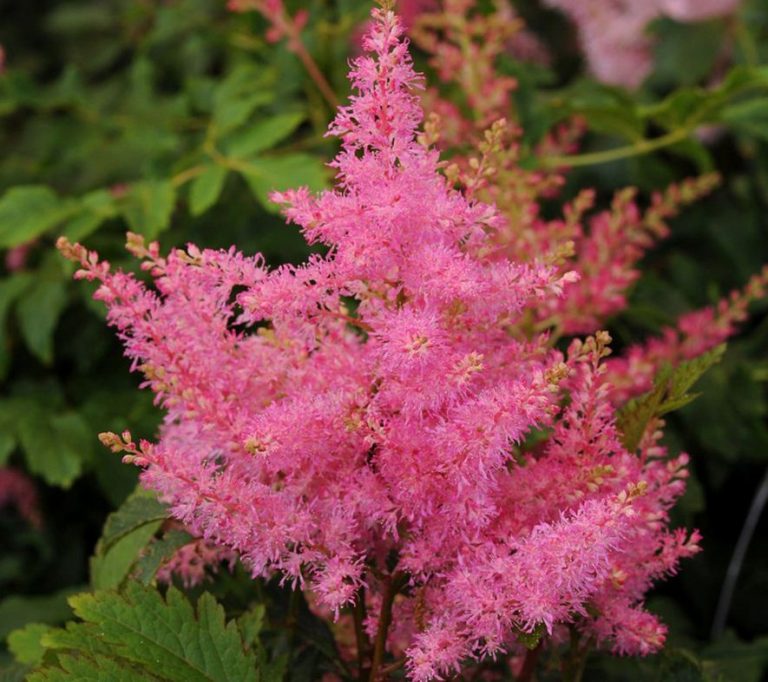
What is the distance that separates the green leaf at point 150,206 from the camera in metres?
1.18

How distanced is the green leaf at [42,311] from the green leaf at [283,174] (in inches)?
13.7

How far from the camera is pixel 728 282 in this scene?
170cm

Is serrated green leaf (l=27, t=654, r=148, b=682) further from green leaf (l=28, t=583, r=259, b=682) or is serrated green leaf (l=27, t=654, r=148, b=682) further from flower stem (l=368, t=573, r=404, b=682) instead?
flower stem (l=368, t=573, r=404, b=682)

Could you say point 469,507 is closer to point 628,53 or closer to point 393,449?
point 393,449

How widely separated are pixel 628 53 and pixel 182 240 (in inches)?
38.4

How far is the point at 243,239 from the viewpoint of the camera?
1.46 meters

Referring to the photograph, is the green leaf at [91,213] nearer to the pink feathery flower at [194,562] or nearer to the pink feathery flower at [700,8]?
the pink feathery flower at [194,562]

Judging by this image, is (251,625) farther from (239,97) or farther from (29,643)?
(239,97)

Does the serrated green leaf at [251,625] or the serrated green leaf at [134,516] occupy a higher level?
the serrated green leaf at [134,516]

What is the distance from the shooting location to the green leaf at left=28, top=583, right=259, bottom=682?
70 cm

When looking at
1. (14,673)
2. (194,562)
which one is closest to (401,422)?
(194,562)

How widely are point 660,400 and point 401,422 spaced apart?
0.20 metres

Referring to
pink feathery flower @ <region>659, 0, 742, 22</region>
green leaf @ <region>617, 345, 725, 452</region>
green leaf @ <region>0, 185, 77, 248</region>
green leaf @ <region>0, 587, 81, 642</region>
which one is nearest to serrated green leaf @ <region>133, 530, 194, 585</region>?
green leaf @ <region>617, 345, 725, 452</region>

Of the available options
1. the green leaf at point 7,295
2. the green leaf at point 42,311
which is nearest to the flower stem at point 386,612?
the green leaf at point 42,311
